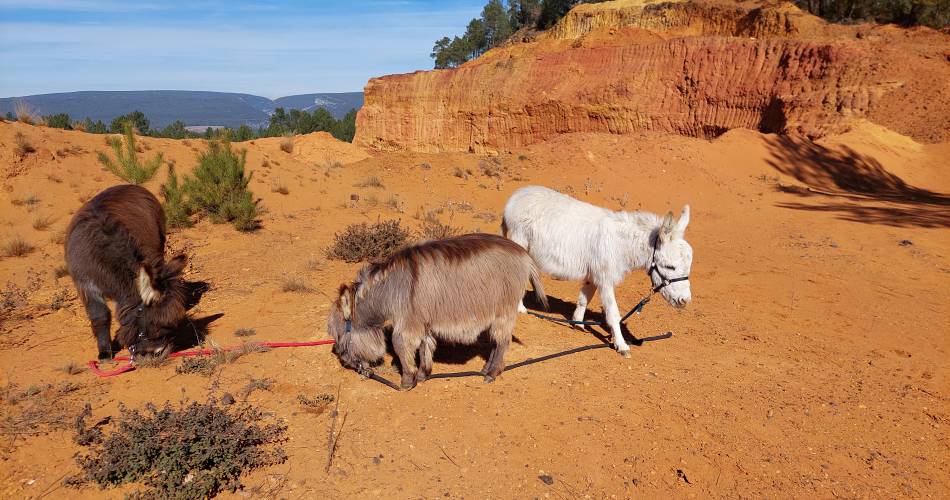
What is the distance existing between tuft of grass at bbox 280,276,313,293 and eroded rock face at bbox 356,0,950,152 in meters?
19.0

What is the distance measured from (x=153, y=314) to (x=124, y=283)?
449 mm

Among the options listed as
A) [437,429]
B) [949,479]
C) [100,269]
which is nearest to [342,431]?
[437,429]

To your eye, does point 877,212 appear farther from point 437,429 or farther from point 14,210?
point 14,210

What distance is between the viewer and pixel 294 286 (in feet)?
24.6

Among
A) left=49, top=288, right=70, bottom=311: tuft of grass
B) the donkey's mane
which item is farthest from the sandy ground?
the donkey's mane

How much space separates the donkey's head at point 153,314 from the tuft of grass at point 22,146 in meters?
13.1

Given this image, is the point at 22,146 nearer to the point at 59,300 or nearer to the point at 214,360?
the point at 59,300

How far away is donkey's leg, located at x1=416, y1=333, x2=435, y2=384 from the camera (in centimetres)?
488

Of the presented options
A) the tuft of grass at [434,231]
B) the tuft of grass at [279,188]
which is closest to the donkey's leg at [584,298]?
the tuft of grass at [434,231]

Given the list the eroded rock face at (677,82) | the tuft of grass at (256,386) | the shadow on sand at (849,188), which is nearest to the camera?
the tuft of grass at (256,386)

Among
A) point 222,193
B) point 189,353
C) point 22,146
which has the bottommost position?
point 189,353

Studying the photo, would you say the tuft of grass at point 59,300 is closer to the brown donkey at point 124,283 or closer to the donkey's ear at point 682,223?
the brown donkey at point 124,283

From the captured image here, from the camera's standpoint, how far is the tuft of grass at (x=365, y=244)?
9.04 meters

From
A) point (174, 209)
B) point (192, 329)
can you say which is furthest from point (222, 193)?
point (192, 329)
